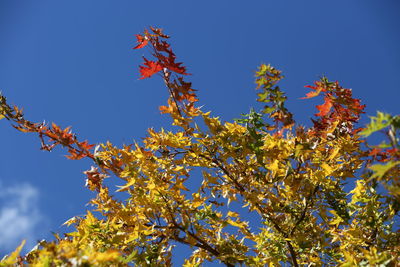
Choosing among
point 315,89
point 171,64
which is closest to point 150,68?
point 171,64

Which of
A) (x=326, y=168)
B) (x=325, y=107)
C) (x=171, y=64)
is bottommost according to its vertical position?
(x=326, y=168)

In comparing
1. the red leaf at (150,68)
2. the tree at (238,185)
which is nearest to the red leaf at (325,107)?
the tree at (238,185)

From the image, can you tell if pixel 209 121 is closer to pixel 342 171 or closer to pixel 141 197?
pixel 141 197

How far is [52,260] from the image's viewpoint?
7.18ft

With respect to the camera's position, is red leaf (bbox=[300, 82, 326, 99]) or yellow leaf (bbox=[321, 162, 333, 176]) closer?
yellow leaf (bbox=[321, 162, 333, 176])

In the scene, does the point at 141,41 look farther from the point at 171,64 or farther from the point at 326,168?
the point at 326,168

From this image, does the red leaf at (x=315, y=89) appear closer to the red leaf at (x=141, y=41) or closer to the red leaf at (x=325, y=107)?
the red leaf at (x=325, y=107)

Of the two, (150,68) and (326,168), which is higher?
(150,68)

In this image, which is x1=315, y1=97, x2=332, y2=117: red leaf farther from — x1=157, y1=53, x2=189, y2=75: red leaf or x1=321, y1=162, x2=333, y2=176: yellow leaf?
x1=157, y1=53, x2=189, y2=75: red leaf

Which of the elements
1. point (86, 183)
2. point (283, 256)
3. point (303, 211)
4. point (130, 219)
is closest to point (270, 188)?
point (303, 211)

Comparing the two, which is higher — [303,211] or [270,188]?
[270,188]

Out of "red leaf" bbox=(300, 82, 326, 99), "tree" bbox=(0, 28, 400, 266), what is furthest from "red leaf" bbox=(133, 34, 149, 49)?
"red leaf" bbox=(300, 82, 326, 99)

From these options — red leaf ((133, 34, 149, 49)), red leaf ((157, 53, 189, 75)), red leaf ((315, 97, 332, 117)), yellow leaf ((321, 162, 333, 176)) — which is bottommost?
yellow leaf ((321, 162, 333, 176))

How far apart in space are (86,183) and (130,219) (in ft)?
3.24
